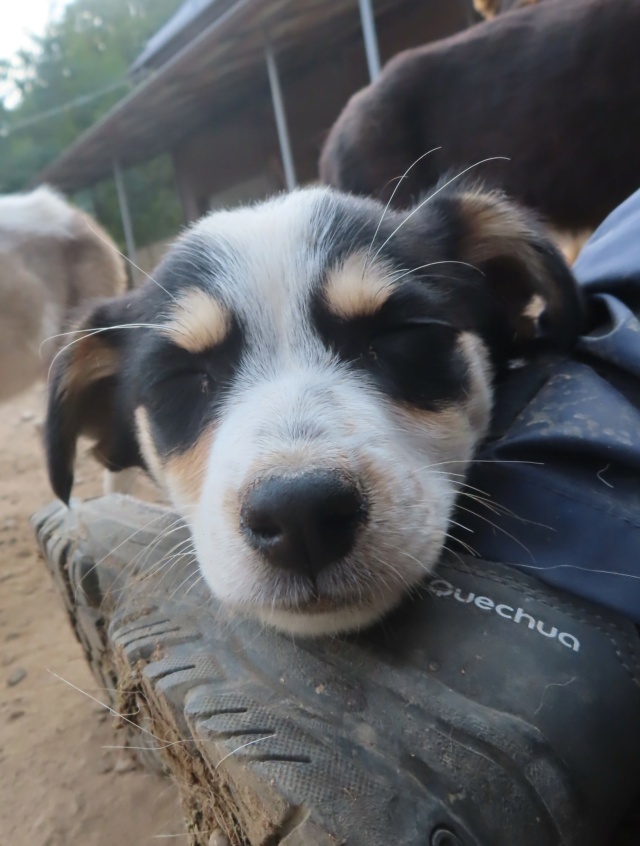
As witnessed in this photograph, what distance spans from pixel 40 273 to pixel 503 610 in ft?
10.9

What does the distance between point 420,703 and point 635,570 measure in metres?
0.36

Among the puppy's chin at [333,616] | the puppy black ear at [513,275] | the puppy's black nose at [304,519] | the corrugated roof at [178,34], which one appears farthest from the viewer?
the corrugated roof at [178,34]

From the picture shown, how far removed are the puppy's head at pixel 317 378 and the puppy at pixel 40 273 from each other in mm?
2009

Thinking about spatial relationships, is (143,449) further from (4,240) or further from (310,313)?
(4,240)

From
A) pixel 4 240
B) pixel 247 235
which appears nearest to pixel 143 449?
pixel 247 235

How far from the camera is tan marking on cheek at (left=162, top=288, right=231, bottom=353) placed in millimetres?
1295

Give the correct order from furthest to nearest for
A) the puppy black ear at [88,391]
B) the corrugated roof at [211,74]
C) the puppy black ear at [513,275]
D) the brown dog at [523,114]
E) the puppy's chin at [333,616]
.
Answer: the corrugated roof at [211,74]
the brown dog at [523,114]
the puppy black ear at [88,391]
the puppy black ear at [513,275]
the puppy's chin at [333,616]

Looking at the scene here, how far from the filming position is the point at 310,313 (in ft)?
4.15

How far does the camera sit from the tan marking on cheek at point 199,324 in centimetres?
129

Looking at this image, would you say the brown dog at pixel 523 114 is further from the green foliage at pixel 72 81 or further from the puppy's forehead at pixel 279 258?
the green foliage at pixel 72 81

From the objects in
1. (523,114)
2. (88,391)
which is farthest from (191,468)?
(523,114)

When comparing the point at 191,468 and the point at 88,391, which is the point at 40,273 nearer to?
the point at 88,391

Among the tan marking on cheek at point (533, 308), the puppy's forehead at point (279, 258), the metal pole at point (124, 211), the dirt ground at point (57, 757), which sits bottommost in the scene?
the dirt ground at point (57, 757)

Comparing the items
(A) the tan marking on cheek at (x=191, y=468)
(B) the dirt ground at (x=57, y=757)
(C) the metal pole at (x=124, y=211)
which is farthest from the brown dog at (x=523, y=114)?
(C) the metal pole at (x=124, y=211)
